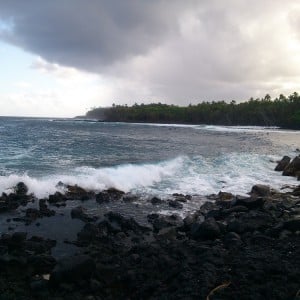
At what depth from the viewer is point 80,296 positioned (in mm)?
9023

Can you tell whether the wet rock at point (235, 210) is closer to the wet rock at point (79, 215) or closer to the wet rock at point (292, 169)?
the wet rock at point (79, 215)

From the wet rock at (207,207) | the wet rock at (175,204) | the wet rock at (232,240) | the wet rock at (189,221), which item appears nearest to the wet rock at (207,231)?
the wet rock at (232,240)

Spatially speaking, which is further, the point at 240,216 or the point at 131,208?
the point at 131,208

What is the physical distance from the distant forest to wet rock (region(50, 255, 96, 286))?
115 metres

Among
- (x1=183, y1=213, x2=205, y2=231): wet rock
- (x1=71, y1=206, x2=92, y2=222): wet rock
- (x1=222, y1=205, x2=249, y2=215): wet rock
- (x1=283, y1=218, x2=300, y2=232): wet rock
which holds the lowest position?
(x1=71, y1=206, x2=92, y2=222): wet rock

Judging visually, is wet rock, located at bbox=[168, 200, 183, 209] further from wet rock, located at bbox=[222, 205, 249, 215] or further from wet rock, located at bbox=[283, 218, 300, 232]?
wet rock, located at bbox=[283, 218, 300, 232]

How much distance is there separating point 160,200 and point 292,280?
10.7 meters

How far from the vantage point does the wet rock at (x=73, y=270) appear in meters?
9.55

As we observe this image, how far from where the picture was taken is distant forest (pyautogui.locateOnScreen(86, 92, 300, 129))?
127188 millimetres

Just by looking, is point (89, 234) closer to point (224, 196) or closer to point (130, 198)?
point (130, 198)

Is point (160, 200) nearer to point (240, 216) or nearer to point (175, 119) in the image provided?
point (240, 216)

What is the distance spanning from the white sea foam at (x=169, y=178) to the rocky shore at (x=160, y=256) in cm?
376

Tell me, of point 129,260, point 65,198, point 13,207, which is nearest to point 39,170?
point 65,198

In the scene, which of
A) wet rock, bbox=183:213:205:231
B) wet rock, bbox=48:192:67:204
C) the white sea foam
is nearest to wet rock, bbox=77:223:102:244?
wet rock, bbox=183:213:205:231
